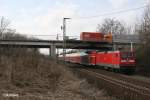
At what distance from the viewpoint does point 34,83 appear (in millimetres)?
18969

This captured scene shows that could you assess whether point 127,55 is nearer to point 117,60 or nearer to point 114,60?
point 117,60

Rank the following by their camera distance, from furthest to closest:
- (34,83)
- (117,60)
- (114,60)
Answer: (114,60)
(117,60)
(34,83)

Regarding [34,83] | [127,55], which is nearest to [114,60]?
[127,55]

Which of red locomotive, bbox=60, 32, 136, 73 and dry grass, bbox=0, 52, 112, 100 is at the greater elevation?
dry grass, bbox=0, 52, 112, 100

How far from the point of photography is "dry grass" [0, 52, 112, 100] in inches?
614

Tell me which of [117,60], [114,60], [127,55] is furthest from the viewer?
[114,60]

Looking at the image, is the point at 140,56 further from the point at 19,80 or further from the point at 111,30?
the point at 111,30

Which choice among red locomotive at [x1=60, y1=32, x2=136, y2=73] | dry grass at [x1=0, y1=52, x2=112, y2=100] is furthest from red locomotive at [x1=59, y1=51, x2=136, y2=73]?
dry grass at [x1=0, y1=52, x2=112, y2=100]

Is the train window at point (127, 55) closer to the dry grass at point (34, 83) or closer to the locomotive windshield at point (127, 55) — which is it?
the locomotive windshield at point (127, 55)

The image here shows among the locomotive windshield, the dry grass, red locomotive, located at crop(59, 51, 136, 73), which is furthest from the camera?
the locomotive windshield

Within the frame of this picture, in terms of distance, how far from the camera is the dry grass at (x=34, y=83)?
15605 mm

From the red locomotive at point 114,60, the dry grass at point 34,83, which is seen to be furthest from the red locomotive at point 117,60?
the dry grass at point 34,83

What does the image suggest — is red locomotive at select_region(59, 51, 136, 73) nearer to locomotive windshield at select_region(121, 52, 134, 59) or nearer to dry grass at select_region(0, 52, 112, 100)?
locomotive windshield at select_region(121, 52, 134, 59)

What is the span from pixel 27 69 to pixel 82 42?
59.4 m
